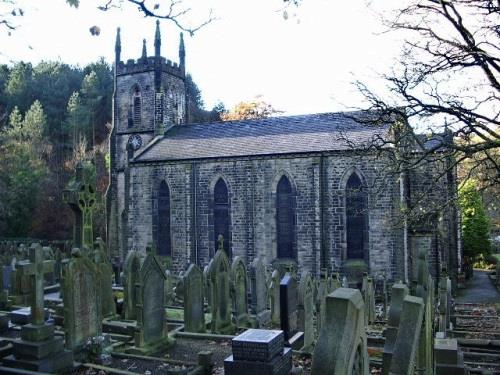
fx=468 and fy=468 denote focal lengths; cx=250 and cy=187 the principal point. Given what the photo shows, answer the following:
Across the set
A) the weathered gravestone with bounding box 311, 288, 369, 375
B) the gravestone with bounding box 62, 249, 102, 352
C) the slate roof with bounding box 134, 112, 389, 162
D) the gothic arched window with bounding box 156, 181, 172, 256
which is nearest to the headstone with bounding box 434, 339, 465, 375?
the weathered gravestone with bounding box 311, 288, 369, 375

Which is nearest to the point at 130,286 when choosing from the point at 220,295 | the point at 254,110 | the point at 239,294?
the point at 220,295

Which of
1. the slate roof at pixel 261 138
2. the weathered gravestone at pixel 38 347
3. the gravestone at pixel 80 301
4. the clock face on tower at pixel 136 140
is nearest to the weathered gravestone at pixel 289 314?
the gravestone at pixel 80 301

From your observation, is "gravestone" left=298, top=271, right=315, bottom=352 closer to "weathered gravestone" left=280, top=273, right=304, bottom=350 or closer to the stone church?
"weathered gravestone" left=280, top=273, right=304, bottom=350

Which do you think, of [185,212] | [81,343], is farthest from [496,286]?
[81,343]

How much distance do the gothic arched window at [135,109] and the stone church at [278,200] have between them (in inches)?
94.8

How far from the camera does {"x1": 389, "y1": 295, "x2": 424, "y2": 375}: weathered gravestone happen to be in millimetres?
4379

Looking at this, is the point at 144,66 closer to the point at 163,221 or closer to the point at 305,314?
the point at 163,221

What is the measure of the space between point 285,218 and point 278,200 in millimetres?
881

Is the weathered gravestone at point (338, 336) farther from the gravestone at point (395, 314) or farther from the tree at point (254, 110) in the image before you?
the tree at point (254, 110)

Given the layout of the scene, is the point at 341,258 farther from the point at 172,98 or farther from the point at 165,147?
the point at 172,98

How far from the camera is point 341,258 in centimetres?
1995

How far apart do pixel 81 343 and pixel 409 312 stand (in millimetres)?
6593

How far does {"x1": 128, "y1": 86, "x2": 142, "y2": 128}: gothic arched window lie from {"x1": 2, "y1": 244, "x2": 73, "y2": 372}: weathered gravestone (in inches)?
851

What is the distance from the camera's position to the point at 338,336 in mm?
3150
